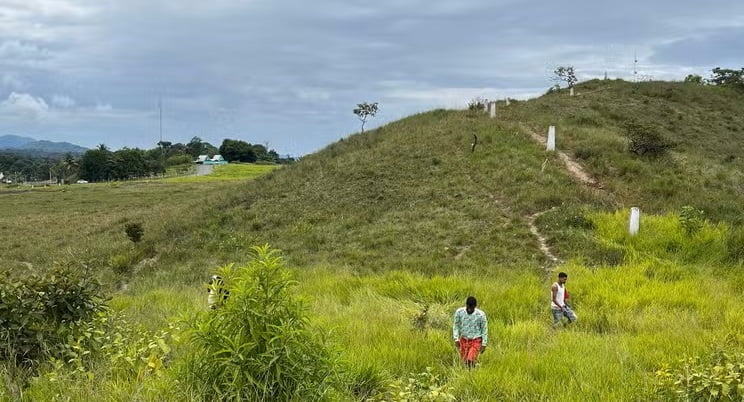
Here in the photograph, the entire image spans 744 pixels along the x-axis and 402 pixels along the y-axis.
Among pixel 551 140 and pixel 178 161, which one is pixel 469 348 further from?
pixel 178 161

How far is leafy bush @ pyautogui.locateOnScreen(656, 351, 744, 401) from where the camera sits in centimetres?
467

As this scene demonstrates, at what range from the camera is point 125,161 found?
334 ft

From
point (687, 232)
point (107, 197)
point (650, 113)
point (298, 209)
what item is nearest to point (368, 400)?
point (687, 232)

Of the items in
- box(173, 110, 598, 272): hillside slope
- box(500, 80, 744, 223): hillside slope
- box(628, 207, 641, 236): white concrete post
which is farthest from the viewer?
box(500, 80, 744, 223): hillside slope

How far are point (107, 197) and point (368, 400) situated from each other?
193ft

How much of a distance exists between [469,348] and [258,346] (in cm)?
308

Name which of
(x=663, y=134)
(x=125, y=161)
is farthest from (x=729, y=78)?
(x=125, y=161)

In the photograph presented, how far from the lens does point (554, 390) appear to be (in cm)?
551

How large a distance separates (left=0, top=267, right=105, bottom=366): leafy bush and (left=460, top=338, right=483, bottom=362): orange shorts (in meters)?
4.18

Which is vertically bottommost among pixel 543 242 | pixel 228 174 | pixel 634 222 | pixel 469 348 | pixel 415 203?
pixel 469 348

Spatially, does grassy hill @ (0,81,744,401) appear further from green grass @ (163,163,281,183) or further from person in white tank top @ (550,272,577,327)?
green grass @ (163,163,281,183)

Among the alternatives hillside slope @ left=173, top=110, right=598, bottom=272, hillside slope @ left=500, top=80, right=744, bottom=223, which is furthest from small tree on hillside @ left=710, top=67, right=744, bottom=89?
hillside slope @ left=173, top=110, right=598, bottom=272

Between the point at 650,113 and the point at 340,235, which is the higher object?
the point at 650,113

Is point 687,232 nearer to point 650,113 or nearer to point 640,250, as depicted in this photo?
point 640,250
